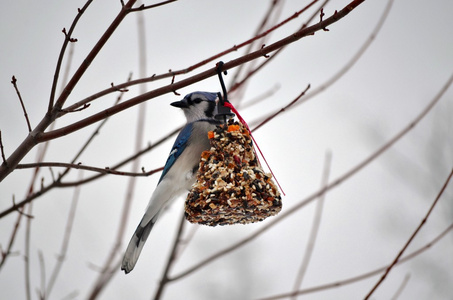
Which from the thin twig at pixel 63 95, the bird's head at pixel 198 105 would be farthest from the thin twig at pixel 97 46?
the bird's head at pixel 198 105

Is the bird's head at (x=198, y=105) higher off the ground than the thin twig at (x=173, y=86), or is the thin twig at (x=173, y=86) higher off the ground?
the bird's head at (x=198, y=105)

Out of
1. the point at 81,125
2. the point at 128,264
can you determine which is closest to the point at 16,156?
the point at 81,125

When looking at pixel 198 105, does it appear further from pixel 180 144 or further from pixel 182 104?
pixel 180 144

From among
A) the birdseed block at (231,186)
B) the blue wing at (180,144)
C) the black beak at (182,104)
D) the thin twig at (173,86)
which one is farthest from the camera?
the blue wing at (180,144)

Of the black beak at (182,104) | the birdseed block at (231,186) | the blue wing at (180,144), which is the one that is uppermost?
the black beak at (182,104)

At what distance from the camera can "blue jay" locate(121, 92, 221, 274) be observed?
187 cm

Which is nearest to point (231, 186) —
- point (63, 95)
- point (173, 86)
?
point (173, 86)

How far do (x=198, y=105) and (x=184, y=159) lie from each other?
0.25 metres

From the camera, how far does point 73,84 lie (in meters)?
1.39

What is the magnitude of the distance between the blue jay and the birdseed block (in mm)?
187

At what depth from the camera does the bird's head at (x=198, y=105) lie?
6.07 feet

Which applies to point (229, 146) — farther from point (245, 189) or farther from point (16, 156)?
point (16, 156)

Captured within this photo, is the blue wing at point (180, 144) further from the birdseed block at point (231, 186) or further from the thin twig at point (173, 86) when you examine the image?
the thin twig at point (173, 86)

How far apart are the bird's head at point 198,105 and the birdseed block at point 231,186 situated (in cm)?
18
